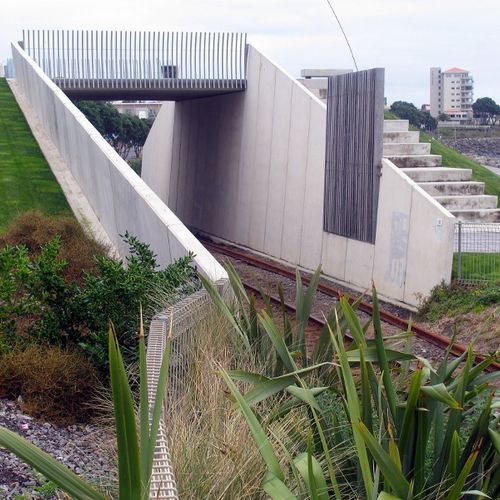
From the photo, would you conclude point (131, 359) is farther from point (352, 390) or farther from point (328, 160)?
point (328, 160)

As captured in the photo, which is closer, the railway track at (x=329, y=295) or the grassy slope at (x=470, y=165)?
the railway track at (x=329, y=295)

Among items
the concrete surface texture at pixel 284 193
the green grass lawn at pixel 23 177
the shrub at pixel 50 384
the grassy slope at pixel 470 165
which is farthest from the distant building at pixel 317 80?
the shrub at pixel 50 384

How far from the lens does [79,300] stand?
891 cm

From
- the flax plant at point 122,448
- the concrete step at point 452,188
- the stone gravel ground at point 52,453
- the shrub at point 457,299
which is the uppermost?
the concrete step at point 452,188

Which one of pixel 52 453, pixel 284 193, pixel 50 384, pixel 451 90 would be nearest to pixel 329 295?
pixel 284 193

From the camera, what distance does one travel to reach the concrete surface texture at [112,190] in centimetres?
1131

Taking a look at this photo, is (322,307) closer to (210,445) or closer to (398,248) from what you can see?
(398,248)

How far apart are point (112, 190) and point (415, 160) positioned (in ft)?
33.0

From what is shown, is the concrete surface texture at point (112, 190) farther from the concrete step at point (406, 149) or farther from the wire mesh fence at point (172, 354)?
the concrete step at point (406, 149)

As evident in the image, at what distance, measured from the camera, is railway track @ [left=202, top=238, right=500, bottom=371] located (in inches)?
537

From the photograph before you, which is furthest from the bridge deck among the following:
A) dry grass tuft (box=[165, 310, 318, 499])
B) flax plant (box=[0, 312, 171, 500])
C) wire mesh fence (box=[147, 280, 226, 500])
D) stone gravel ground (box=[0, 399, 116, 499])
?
flax plant (box=[0, 312, 171, 500])

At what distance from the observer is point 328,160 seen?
21984 mm

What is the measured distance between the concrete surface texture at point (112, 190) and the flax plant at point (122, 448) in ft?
17.5

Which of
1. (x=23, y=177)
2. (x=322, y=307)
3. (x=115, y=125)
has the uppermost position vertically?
(x=115, y=125)
